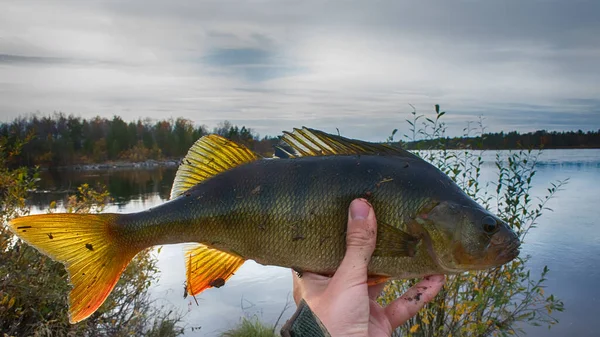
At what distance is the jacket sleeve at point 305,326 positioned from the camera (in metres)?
2.44

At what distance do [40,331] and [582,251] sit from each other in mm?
16122

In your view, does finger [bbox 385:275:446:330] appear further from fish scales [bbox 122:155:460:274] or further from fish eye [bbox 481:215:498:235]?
fish eye [bbox 481:215:498:235]

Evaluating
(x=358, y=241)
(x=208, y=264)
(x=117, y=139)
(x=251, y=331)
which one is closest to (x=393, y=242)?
(x=358, y=241)

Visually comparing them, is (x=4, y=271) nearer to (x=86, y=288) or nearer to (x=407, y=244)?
(x=86, y=288)

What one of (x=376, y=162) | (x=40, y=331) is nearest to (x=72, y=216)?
(x=376, y=162)

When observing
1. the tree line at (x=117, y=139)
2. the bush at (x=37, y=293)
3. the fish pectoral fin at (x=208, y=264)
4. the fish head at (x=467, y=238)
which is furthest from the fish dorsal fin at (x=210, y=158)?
the tree line at (x=117, y=139)

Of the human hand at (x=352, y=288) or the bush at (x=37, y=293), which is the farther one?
the bush at (x=37, y=293)

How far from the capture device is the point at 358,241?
2.40 metres

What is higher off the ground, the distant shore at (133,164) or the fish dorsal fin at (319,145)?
the fish dorsal fin at (319,145)

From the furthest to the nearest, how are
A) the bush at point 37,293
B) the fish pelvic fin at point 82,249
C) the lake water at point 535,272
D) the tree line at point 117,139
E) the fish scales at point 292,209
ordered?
the tree line at point 117,139 → the lake water at point 535,272 → the bush at point 37,293 → the fish scales at point 292,209 → the fish pelvic fin at point 82,249

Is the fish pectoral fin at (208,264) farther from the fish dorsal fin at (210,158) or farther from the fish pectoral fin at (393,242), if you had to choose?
the fish pectoral fin at (393,242)

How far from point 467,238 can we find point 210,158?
1.46 m

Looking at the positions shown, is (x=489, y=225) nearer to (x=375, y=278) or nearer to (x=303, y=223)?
(x=375, y=278)

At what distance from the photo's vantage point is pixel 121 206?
26.5 meters
